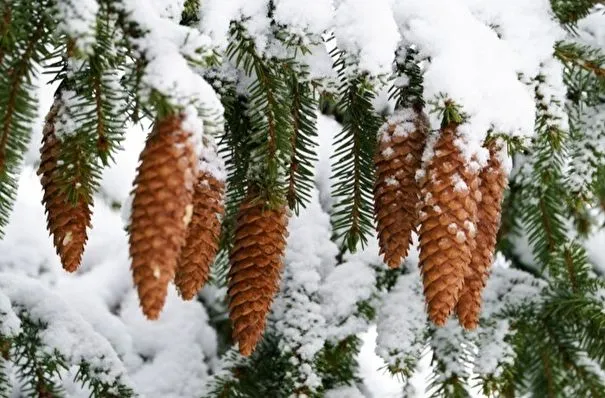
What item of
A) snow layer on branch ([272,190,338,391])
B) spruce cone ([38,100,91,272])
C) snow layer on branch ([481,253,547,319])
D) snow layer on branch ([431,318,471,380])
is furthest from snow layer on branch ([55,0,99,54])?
snow layer on branch ([481,253,547,319])

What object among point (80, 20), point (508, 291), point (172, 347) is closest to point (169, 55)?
point (80, 20)

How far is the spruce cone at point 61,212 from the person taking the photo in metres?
1.17

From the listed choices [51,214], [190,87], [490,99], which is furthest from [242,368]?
[190,87]

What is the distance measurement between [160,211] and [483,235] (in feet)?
2.00

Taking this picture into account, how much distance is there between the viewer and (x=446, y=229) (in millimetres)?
1186

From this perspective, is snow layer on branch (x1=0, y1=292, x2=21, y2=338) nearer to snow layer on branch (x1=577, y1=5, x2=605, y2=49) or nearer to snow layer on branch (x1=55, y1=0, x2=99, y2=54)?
snow layer on branch (x1=55, y1=0, x2=99, y2=54)

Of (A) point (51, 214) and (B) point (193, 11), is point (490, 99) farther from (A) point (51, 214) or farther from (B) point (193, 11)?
(A) point (51, 214)

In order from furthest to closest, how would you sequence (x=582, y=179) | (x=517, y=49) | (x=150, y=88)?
(x=582, y=179)
(x=517, y=49)
(x=150, y=88)

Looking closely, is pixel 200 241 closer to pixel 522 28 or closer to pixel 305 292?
pixel 522 28

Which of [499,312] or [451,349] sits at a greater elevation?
[499,312]

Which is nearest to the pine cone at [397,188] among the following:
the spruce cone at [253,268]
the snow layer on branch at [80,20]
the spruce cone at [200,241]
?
the spruce cone at [253,268]

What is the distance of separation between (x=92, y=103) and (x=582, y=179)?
4.07 feet

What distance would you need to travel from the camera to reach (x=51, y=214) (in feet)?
3.91

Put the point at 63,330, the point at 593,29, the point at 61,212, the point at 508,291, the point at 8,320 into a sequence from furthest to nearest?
Answer: 1. the point at 508,291
2. the point at 593,29
3. the point at 63,330
4. the point at 8,320
5. the point at 61,212
